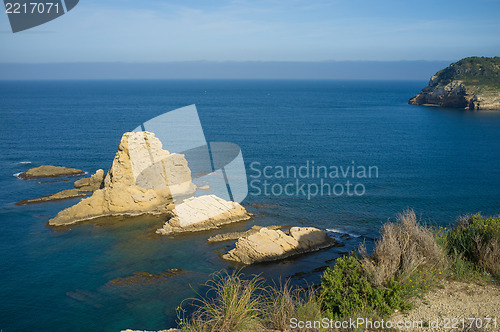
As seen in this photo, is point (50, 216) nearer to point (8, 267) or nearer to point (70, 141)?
point (8, 267)

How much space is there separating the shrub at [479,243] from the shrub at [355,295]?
12.4 ft

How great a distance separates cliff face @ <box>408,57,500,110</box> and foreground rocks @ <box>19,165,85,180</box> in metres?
87.5

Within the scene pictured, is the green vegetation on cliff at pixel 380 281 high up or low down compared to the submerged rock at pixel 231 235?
up

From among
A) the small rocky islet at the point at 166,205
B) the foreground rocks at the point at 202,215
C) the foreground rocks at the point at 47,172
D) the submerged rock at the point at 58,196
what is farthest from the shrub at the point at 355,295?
the foreground rocks at the point at 47,172

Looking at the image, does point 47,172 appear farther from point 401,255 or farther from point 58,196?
point 401,255

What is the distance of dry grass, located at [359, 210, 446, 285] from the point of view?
11836 mm

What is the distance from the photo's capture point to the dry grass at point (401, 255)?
11836mm

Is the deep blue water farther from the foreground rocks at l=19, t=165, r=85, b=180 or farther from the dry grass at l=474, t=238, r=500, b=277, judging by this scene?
the dry grass at l=474, t=238, r=500, b=277

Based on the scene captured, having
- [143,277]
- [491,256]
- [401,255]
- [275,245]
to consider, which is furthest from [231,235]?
[491,256]

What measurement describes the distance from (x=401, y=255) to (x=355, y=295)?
2.60 m

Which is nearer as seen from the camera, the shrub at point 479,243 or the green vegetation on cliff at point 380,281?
the green vegetation on cliff at point 380,281

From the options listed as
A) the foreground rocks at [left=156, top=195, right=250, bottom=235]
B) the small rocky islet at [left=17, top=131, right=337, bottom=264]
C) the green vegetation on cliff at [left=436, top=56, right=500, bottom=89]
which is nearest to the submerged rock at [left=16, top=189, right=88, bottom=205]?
the small rocky islet at [left=17, top=131, right=337, bottom=264]

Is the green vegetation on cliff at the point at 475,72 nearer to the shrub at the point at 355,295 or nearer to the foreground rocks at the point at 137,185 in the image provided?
the foreground rocks at the point at 137,185
